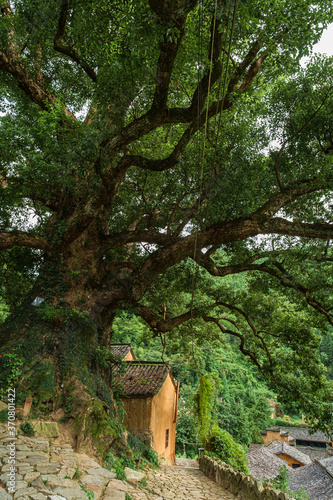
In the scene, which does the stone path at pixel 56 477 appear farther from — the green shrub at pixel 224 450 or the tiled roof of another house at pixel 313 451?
the tiled roof of another house at pixel 313 451

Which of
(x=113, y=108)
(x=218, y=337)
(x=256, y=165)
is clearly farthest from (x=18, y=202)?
(x=218, y=337)

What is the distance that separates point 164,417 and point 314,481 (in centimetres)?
1087

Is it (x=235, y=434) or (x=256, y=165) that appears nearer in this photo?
(x=256, y=165)

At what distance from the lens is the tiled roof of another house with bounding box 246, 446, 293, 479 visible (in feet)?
71.5

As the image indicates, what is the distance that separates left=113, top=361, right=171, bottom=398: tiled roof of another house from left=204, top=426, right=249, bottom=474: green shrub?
2.84 metres

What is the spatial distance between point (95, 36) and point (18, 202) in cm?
475

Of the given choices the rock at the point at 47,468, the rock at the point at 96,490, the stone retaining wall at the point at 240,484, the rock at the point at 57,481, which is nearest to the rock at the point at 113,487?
the rock at the point at 96,490

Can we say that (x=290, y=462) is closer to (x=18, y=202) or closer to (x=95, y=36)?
(x=18, y=202)

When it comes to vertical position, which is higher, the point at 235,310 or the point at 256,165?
the point at 256,165

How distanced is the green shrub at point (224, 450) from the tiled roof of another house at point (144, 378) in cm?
284

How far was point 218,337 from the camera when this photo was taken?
12766mm

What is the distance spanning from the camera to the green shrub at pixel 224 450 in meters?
11.8

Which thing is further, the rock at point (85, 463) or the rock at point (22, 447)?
the rock at point (85, 463)

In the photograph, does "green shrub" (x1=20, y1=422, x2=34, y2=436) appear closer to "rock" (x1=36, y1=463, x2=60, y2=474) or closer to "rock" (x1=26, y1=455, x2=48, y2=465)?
"rock" (x1=26, y1=455, x2=48, y2=465)
